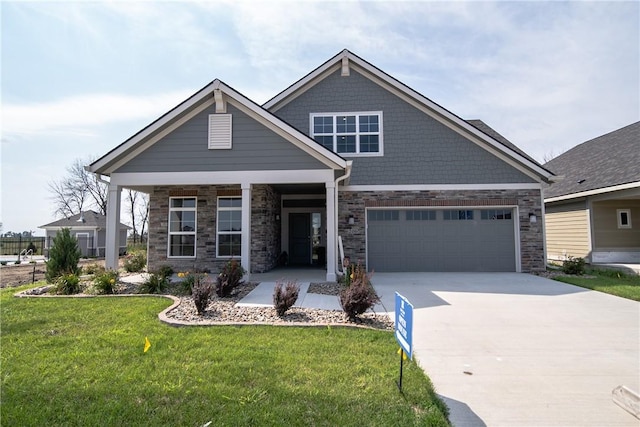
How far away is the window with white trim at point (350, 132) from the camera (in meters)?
12.5

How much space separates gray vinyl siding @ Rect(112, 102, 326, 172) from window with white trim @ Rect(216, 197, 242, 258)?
2320 mm

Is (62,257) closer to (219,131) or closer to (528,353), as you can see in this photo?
(219,131)

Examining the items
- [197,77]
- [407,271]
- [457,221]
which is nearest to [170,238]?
[197,77]

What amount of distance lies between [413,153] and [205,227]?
800cm

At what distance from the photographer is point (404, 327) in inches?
134

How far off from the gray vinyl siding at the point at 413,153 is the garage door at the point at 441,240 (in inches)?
48.8

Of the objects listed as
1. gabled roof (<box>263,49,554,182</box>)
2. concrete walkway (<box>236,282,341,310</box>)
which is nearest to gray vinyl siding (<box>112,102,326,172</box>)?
gabled roof (<box>263,49,554,182</box>)

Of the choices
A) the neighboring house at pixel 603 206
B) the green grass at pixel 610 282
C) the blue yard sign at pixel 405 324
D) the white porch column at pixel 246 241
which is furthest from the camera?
the neighboring house at pixel 603 206

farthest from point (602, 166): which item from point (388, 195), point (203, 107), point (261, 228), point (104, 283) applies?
point (104, 283)

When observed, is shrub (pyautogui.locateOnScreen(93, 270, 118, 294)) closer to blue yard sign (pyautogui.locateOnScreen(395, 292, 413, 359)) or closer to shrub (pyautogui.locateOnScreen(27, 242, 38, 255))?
blue yard sign (pyautogui.locateOnScreen(395, 292, 413, 359))

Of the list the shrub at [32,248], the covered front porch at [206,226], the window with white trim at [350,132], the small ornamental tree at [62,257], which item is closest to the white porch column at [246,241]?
the covered front porch at [206,226]

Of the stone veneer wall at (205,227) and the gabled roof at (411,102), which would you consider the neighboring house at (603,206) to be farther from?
the stone veneer wall at (205,227)

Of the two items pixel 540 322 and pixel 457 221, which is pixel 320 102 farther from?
pixel 540 322

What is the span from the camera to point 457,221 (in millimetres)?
12164
